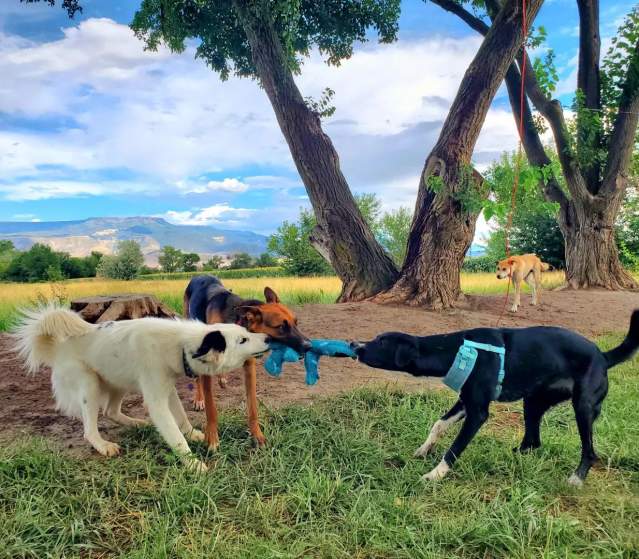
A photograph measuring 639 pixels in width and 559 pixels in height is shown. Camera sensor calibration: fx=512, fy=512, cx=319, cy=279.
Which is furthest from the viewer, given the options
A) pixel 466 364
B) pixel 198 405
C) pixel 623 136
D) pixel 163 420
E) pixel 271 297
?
pixel 623 136

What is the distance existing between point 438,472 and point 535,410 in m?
0.97

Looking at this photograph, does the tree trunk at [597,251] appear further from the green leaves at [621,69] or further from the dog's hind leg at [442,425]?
the dog's hind leg at [442,425]

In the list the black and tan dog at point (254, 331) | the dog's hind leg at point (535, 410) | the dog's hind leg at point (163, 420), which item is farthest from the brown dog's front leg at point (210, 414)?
the dog's hind leg at point (535, 410)

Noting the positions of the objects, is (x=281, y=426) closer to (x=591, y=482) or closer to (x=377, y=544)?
(x=377, y=544)

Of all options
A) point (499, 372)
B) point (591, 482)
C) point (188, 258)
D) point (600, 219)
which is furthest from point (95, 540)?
point (188, 258)

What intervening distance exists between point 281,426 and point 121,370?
1.41m

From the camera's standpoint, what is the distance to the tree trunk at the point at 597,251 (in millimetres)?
15906

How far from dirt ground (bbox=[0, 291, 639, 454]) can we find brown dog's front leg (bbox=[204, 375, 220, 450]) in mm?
678

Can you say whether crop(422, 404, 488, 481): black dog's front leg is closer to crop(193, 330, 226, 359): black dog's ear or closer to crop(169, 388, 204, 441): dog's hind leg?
crop(193, 330, 226, 359): black dog's ear

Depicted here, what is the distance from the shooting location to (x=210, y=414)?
12.9 ft

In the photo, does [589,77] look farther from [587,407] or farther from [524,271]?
[587,407]

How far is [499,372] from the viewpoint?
350 centimetres

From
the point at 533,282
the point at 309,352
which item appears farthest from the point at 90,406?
the point at 533,282

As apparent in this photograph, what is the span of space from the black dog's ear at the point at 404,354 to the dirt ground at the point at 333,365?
1752 mm
